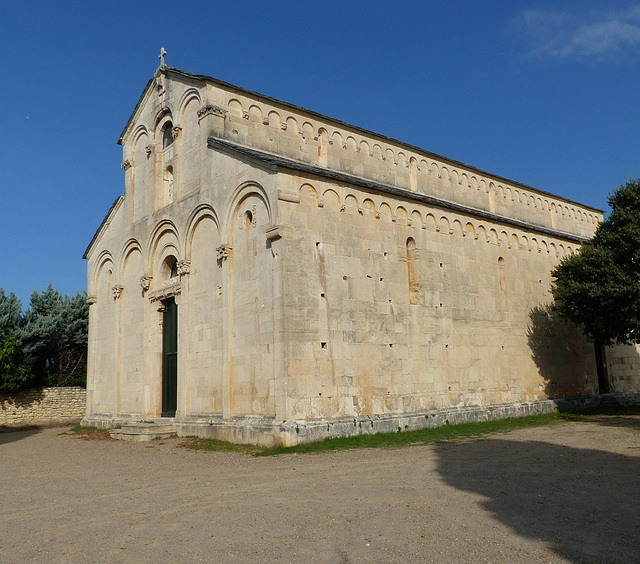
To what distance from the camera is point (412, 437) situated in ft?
49.3

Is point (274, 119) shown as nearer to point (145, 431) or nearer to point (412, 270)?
point (412, 270)

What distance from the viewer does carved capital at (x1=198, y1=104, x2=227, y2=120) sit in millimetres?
18172

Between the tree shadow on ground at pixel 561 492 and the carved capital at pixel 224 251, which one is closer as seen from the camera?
the tree shadow on ground at pixel 561 492

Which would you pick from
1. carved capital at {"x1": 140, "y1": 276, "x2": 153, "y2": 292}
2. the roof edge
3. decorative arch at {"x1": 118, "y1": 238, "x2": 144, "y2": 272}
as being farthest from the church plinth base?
the roof edge

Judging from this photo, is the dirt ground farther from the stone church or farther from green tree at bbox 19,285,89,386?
green tree at bbox 19,285,89,386

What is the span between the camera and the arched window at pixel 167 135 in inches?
831

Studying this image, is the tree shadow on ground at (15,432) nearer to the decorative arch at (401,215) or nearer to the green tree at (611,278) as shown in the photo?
the decorative arch at (401,215)

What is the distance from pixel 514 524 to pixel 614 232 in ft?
53.8

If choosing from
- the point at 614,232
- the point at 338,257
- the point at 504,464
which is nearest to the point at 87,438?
the point at 338,257

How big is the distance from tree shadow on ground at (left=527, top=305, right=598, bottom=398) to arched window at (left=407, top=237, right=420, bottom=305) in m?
6.31

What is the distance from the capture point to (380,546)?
6062 millimetres

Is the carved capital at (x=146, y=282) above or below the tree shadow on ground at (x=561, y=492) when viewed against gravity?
above

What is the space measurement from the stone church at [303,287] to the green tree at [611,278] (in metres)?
1.96

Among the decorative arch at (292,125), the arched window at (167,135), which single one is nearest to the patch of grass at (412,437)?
the decorative arch at (292,125)
